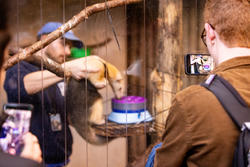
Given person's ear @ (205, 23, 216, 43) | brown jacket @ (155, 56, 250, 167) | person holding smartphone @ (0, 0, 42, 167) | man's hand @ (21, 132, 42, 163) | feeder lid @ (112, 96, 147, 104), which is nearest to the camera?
brown jacket @ (155, 56, 250, 167)

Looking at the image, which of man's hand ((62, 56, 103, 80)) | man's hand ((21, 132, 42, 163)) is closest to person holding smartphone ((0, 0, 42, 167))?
man's hand ((21, 132, 42, 163))

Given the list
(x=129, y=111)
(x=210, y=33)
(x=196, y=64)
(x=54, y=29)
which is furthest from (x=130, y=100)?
(x=210, y=33)

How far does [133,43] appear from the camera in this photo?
1.69m

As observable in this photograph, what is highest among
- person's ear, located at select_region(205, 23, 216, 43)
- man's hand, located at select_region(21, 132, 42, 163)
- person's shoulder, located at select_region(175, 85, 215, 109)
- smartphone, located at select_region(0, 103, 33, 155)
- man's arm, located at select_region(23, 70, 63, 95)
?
person's ear, located at select_region(205, 23, 216, 43)

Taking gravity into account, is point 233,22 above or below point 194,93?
above

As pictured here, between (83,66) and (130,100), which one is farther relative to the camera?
(130,100)

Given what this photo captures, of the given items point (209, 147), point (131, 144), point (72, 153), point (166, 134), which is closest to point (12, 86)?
point (72, 153)

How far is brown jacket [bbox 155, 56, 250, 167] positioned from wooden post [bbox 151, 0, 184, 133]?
929 mm

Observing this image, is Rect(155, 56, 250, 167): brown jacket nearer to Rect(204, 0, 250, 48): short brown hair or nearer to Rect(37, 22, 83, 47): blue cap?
Rect(204, 0, 250, 48): short brown hair

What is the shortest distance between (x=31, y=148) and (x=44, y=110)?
0.22 metres

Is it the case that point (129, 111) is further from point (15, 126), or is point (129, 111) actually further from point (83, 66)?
point (15, 126)

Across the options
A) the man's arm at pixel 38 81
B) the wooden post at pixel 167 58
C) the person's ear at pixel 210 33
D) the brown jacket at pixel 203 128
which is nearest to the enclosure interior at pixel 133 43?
the wooden post at pixel 167 58

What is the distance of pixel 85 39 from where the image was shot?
1557mm

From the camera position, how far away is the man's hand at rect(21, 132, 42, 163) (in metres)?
1.51
